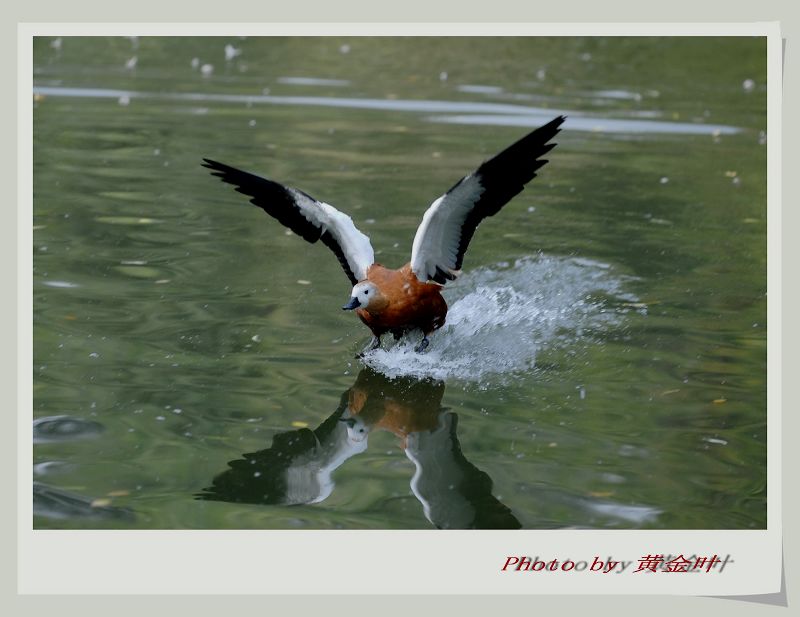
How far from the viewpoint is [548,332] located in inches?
307

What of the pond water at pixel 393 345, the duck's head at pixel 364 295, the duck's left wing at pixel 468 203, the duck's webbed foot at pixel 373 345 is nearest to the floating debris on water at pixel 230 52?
the pond water at pixel 393 345

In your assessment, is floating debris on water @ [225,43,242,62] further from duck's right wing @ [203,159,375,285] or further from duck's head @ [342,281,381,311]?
duck's head @ [342,281,381,311]

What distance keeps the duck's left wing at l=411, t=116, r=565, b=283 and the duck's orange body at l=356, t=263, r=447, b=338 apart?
0.28 ft

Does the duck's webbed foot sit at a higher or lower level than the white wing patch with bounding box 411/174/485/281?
lower

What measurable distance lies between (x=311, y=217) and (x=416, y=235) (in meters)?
0.73

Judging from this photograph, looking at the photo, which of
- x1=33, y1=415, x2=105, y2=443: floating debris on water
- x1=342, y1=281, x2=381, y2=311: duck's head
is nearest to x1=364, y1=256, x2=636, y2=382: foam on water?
x1=342, y1=281, x2=381, y2=311: duck's head

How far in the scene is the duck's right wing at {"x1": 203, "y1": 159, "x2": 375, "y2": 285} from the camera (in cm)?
723

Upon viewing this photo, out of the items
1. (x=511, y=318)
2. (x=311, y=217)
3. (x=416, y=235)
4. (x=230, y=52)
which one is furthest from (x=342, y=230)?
(x=230, y=52)

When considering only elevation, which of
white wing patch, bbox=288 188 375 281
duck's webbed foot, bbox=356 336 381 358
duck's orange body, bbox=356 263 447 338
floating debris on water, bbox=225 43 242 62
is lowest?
duck's webbed foot, bbox=356 336 381 358

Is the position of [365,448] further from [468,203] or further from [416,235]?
[468,203]

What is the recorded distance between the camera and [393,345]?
761 cm

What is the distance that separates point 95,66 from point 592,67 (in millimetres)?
7572

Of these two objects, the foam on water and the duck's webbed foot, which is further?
the duck's webbed foot

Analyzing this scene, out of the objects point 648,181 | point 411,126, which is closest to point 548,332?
point 648,181
